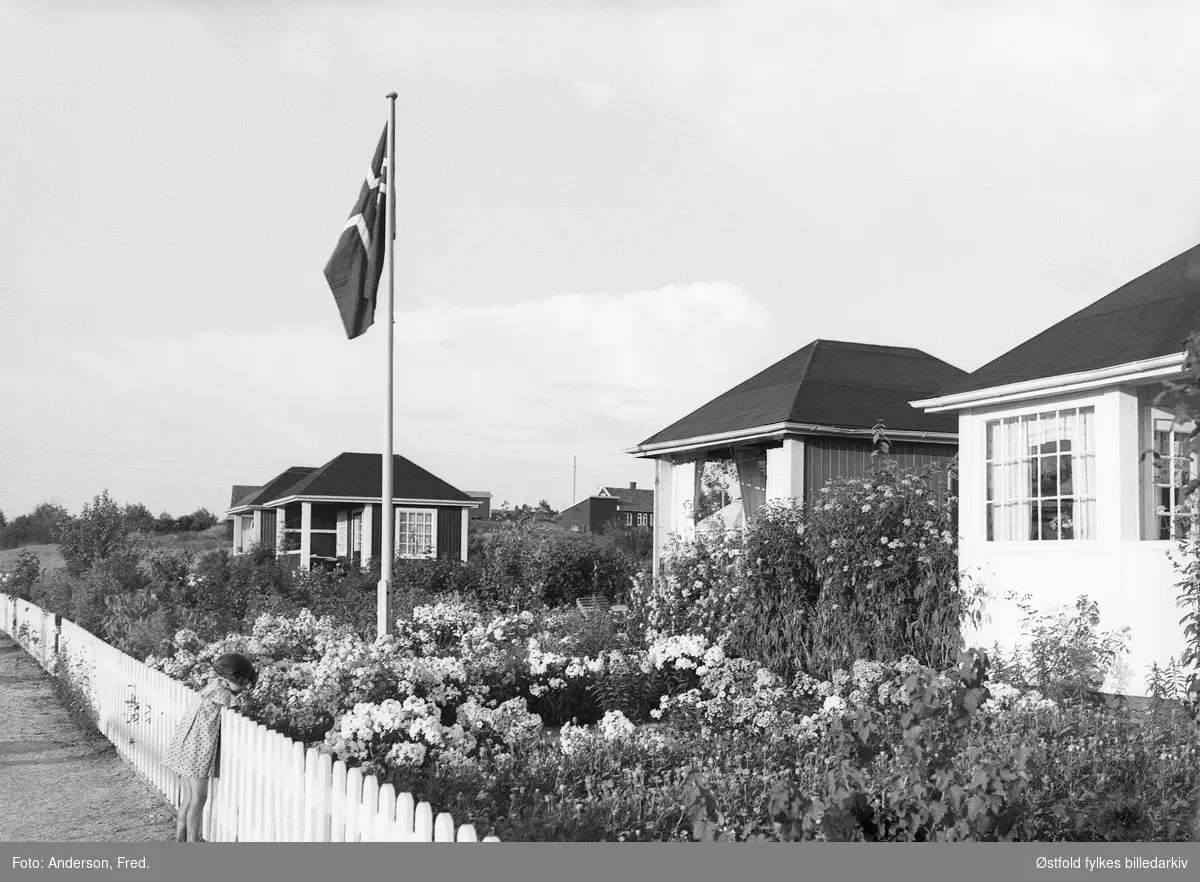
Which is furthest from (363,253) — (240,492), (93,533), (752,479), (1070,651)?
(240,492)

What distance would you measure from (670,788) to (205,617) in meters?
10.3

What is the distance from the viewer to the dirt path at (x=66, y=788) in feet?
23.3

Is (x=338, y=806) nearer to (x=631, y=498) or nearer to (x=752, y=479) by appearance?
(x=752, y=479)

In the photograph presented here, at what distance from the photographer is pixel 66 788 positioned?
8.55m

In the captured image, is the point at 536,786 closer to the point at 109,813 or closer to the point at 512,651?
the point at 109,813

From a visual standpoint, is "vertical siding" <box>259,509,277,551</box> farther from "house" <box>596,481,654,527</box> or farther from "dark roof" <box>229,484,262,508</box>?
"house" <box>596,481,654,527</box>

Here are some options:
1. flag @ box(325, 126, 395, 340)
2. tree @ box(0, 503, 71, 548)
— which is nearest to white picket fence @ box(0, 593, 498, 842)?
flag @ box(325, 126, 395, 340)

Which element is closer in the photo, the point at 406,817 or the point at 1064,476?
the point at 406,817

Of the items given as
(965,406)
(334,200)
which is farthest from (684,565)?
(334,200)

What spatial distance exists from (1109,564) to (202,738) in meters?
7.31

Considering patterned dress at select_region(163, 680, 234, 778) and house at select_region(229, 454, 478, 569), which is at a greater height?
house at select_region(229, 454, 478, 569)

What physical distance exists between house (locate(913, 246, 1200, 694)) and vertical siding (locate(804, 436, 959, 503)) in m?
3.18

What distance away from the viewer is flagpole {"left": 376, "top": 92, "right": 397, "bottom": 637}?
1072 cm

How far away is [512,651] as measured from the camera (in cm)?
1111
